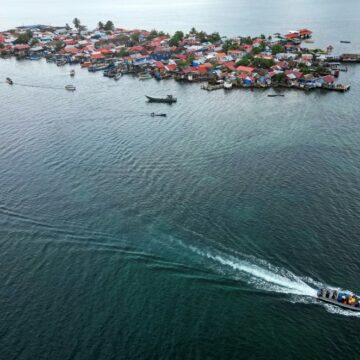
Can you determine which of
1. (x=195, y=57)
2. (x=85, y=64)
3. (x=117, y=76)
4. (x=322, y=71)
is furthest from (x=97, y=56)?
(x=322, y=71)

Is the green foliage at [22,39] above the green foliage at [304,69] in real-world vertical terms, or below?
above

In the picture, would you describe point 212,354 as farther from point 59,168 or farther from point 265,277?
point 59,168

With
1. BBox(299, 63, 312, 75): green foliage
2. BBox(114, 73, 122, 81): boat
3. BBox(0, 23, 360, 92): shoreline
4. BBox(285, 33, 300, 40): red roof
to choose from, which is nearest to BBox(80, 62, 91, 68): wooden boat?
BBox(0, 23, 360, 92): shoreline

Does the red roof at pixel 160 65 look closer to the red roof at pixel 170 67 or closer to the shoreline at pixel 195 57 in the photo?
the shoreline at pixel 195 57

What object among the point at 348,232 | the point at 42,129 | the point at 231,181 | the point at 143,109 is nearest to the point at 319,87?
A: the point at 143,109

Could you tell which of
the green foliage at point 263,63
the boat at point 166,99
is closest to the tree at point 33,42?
the boat at point 166,99

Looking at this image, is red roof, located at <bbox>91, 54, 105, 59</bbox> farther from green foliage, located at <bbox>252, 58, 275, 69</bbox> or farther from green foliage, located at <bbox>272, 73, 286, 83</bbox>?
green foliage, located at <bbox>272, 73, 286, 83</bbox>

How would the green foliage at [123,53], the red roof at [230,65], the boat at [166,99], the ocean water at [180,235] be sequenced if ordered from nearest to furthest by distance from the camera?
the ocean water at [180,235] → the boat at [166,99] → the red roof at [230,65] → the green foliage at [123,53]
